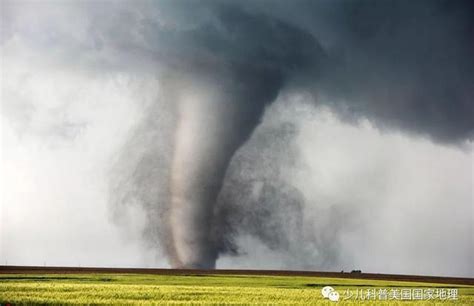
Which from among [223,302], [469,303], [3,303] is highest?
[469,303]

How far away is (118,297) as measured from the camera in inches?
1201

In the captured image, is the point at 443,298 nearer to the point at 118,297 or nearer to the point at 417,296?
the point at 417,296

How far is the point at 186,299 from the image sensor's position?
30750mm

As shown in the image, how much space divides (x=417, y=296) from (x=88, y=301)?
21145 millimetres

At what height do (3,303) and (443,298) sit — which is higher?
(443,298)

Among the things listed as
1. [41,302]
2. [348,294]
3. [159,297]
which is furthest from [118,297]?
[348,294]

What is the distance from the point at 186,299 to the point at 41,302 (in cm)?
828

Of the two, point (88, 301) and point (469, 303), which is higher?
point (469, 303)

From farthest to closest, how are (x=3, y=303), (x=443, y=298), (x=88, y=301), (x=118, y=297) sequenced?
(x=443, y=298) < (x=118, y=297) < (x=88, y=301) < (x=3, y=303)

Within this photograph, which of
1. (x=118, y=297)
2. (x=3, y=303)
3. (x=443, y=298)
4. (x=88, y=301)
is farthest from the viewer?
(x=443, y=298)

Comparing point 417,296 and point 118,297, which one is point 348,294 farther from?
point 118,297

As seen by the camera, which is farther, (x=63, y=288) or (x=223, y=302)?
(x=63, y=288)

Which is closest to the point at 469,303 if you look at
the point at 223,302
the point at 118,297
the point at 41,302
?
the point at 223,302

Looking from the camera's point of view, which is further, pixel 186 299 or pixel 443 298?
pixel 443 298
